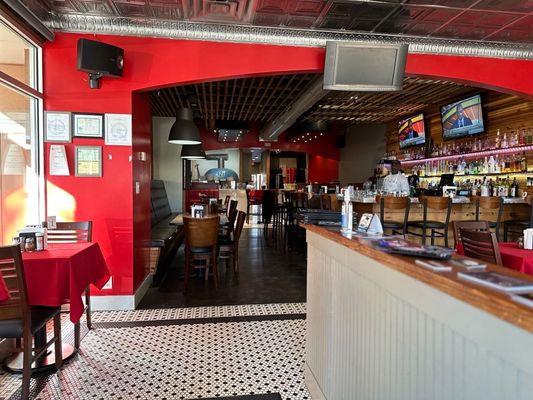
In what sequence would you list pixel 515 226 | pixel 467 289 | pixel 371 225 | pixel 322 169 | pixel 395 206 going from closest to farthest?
pixel 467 289, pixel 371 225, pixel 395 206, pixel 515 226, pixel 322 169

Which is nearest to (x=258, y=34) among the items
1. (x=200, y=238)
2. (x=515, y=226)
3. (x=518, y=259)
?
(x=200, y=238)

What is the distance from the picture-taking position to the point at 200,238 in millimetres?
4984

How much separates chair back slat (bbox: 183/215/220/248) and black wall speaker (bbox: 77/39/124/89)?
2.01 m

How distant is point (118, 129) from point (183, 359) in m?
2.68

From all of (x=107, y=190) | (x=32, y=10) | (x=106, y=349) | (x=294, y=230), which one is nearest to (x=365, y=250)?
(x=106, y=349)

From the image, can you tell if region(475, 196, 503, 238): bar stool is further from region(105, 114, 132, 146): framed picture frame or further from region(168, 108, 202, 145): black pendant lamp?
region(105, 114, 132, 146): framed picture frame

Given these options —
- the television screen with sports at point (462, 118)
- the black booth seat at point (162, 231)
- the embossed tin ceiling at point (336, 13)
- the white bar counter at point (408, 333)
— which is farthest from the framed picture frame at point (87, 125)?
the television screen with sports at point (462, 118)

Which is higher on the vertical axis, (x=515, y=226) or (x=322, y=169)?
(x=322, y=169)

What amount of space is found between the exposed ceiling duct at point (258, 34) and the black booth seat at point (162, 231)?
2926 millimetres

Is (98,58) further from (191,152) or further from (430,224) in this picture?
(191,152)

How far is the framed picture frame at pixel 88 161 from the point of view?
13.9 feet

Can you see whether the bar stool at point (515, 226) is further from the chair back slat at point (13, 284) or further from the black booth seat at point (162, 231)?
the chair back slat at point (13, 284)

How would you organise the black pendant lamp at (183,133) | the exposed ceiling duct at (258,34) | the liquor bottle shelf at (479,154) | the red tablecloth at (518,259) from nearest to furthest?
the red tablecloth at (518,259)
the exposed ceiling duct at (258,34)
the liquor bottle shelf at (479,154)
the black pendant lamp at (183,133)

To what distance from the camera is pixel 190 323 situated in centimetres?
385
